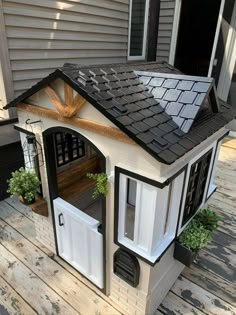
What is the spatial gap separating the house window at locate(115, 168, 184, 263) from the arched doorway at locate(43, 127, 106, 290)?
0.17 m

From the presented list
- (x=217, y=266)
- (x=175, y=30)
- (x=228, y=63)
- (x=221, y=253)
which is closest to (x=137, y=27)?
(x=175, y=30)

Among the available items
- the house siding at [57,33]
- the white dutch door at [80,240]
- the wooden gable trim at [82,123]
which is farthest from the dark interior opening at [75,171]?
the house siding at [57,33]

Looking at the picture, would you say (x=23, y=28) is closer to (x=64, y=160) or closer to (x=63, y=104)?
(x=64, y=160)

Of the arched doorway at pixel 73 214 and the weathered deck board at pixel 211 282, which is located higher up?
the arched doorway at pixel 73 214

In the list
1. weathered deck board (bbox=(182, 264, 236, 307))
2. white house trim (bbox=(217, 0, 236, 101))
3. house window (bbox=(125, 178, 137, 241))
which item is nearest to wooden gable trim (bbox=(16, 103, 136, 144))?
house window (bbox=(125, 178, 137, 241))

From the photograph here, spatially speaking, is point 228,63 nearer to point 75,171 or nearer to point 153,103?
point 75,171

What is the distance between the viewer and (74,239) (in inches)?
91.4

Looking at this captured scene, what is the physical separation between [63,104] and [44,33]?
2298mm

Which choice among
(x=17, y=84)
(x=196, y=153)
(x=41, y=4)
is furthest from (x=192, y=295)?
(x=41, y=4)

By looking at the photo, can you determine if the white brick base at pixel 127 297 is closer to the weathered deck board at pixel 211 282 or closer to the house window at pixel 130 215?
the house window at pixel 130 215

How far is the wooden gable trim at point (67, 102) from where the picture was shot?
166 centimetres

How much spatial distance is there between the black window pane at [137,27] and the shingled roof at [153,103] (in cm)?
366

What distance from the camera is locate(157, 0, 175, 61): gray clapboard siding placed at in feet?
18.7

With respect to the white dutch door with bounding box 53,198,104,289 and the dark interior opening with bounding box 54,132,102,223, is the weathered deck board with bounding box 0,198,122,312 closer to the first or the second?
the white dutch door with bounding box 53,198,104,289
